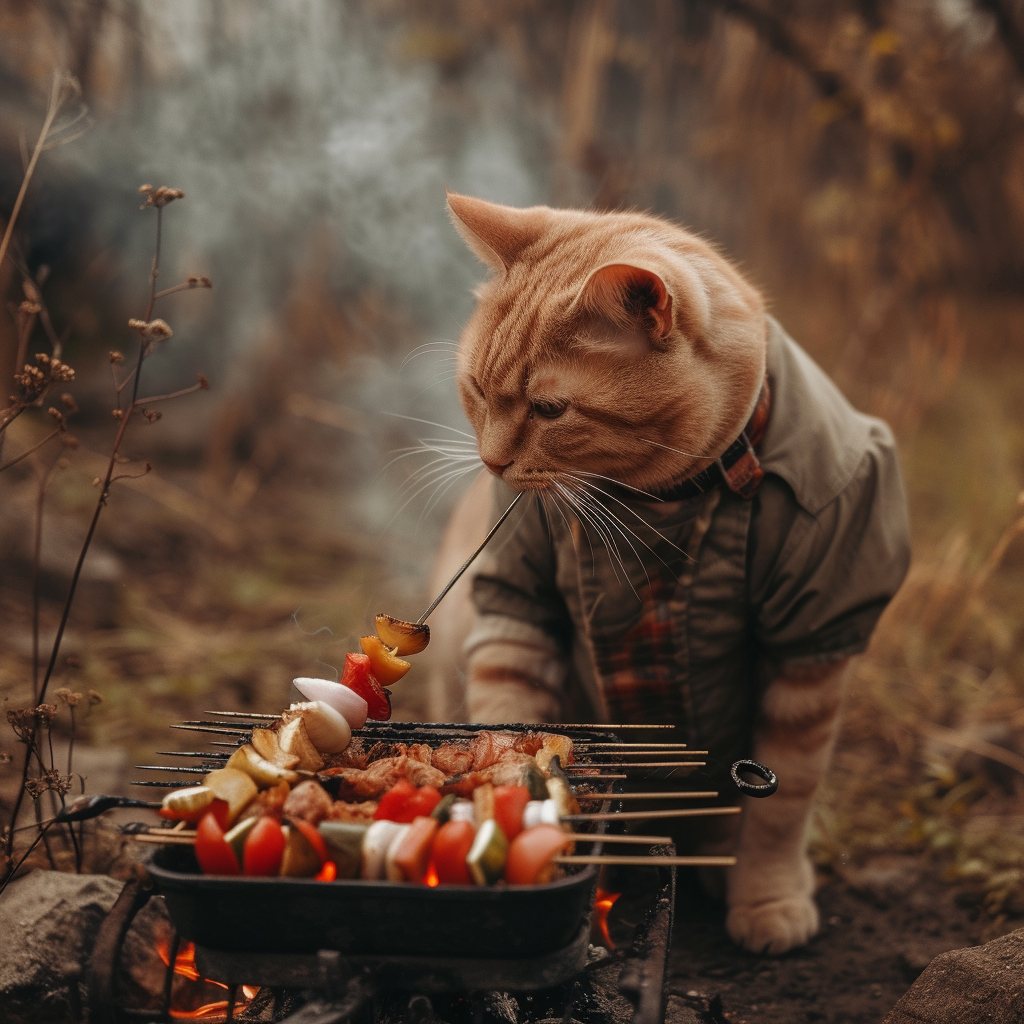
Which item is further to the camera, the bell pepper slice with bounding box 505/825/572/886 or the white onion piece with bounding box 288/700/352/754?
the white onion piece with bounding box 288/700/352/754

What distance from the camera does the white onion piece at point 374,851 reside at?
1.24 metres

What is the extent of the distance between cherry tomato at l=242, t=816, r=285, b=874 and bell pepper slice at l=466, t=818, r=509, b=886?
0.27 m

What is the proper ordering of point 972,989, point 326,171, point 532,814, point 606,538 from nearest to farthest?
point 532,814 < point 972,989 < point 606,538 < point 326,171

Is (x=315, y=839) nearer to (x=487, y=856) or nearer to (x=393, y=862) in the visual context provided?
(x=393, y=862)

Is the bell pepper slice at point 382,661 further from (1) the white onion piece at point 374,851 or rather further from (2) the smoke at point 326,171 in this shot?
(2) the smoke at point 326,171

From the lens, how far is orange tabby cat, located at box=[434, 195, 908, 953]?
68.8 inches

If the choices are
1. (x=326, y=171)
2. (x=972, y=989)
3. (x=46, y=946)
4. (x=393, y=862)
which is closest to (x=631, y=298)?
(x=393, y=862)

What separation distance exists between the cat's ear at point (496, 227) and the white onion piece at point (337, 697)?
0.96 metres

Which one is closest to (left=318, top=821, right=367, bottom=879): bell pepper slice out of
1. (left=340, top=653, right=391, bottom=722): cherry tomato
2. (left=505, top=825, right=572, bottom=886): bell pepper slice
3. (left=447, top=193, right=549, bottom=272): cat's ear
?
(left=505, top=825, right=572, bottom=886): bell pepper slice

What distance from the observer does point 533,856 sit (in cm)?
120

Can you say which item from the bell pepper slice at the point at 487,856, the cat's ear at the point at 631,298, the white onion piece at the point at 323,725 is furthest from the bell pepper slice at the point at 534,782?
the cat's ear at the point at 631,298

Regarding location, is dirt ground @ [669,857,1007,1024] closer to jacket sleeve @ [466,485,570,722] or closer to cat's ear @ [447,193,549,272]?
jacket sleeve @ [466,485,570,722]

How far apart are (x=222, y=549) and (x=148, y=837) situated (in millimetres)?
3826

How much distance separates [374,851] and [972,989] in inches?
44.8
